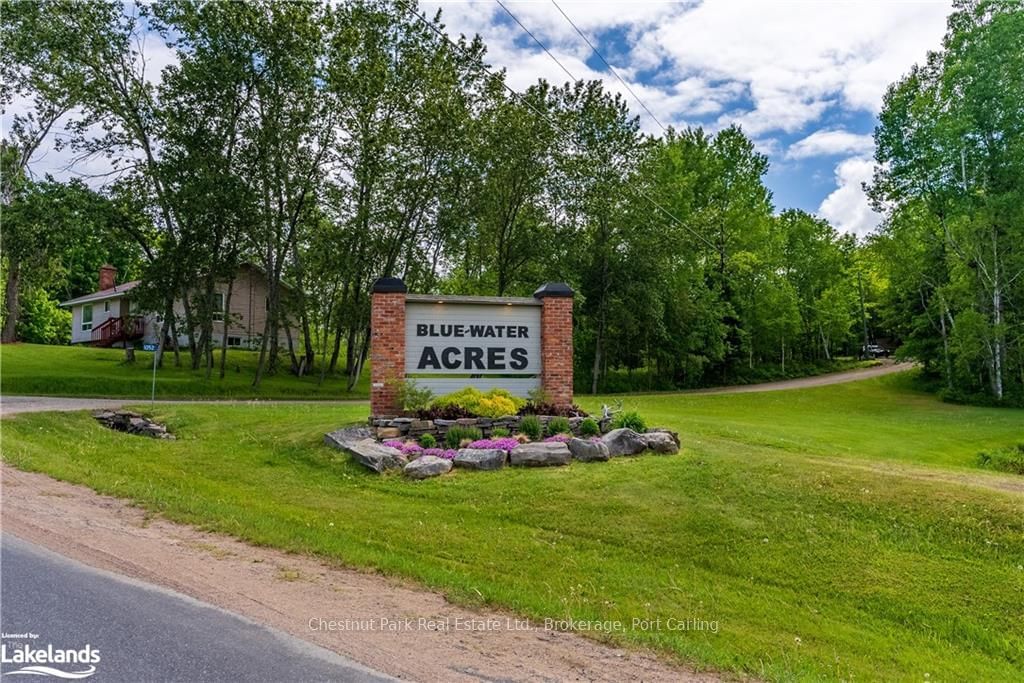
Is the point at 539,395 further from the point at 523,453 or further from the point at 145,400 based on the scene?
the point at 145,400

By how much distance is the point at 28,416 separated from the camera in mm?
12047

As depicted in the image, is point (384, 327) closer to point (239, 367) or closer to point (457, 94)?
point (457, 94)

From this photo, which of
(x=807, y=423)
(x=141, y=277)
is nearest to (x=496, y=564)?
(x=807, y=423)

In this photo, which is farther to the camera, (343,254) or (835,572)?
(343,254)

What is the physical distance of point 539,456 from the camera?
9.02 metres

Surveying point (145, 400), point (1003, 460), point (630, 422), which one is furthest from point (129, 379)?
point (1003, 460)

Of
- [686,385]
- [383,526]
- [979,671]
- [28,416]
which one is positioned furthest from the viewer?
[686,385]

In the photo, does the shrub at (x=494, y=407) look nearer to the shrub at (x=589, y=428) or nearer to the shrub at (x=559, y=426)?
the shrub at (x=559, y=426)

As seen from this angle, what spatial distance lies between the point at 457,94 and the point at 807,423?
60.1ft

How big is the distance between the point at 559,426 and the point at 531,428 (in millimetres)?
512

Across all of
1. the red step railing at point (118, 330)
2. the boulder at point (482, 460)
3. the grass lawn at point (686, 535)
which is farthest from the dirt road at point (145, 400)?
the red step railing at point (118, 330)

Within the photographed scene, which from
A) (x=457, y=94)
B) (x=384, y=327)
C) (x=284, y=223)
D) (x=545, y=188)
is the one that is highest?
(x=457, y=94)

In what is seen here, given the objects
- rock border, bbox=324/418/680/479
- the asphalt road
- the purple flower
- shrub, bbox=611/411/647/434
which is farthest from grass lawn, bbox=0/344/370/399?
the asphalt road

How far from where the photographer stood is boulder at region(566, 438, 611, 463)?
29.8ft
